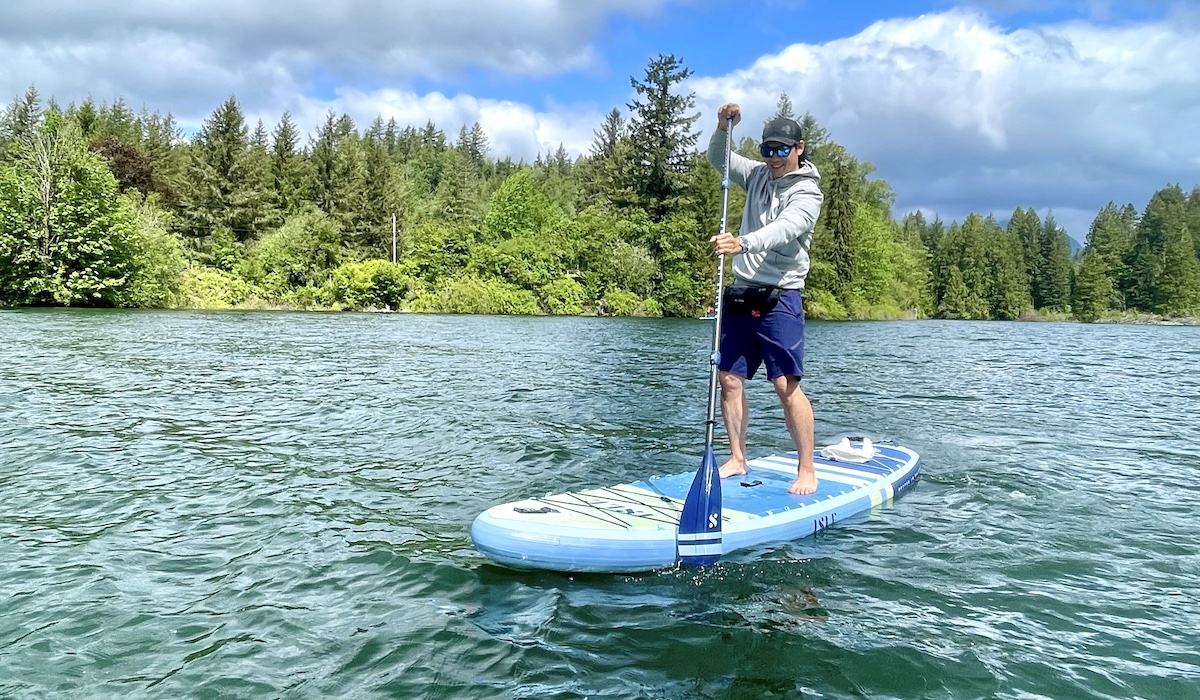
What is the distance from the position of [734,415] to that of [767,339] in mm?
823

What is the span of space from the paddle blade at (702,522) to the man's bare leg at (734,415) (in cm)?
152

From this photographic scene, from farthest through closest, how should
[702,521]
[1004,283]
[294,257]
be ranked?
[1004,283] < [294,257] < [702,521]

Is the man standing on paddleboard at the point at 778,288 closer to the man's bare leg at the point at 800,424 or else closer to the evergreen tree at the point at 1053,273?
the man's bare leg at the point at 800,424

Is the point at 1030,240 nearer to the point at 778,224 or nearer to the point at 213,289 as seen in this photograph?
the point at 213,289

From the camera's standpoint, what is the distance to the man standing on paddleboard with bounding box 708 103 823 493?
634 cm

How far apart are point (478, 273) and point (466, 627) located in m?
53.2

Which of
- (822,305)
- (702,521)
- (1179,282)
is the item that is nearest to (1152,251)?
(1179,282)

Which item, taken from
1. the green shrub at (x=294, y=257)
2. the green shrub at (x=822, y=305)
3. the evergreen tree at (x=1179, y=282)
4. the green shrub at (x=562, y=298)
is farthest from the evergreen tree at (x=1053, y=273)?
the green shrub at (x=294, y=257)

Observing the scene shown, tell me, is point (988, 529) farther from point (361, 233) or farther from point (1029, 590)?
point (361, 233)

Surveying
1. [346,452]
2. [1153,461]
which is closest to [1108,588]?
[1153,461]

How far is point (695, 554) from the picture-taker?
17.1ft

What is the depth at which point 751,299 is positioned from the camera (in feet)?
21.6

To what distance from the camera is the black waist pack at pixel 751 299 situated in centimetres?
646

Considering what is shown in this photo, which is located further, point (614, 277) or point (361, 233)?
point (361, 233)
